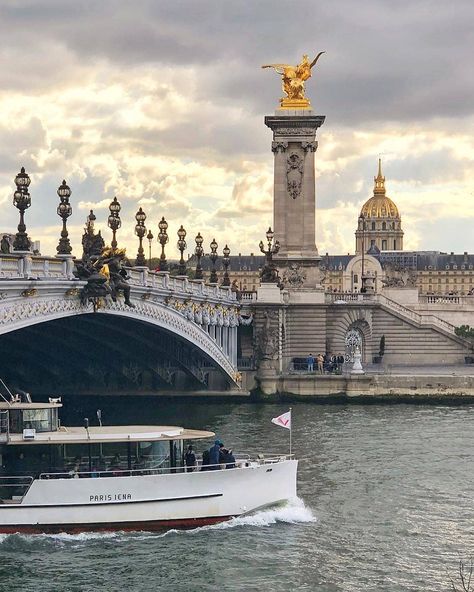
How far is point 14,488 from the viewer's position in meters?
40.0

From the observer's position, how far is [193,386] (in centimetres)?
7938

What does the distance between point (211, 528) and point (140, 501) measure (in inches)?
82.7

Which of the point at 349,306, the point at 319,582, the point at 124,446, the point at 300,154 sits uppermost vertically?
the point at 300,154

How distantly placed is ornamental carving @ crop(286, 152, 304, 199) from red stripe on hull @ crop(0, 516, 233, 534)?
185ft

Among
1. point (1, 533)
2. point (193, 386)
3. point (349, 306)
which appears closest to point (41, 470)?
point (1, 533)

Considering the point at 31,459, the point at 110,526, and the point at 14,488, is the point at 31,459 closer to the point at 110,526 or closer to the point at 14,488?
the point at 14,488

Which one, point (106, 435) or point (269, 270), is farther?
point (269, 270)

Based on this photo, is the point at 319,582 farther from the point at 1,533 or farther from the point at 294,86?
the point at 294,86

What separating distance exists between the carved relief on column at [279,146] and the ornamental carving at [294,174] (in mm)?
640

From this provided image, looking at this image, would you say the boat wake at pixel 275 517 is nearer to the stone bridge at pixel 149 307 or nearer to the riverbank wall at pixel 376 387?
the stone bridge at pixel 149 307

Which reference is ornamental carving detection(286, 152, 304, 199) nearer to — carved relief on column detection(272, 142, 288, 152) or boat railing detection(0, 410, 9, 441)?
carved relief on column detection(272, 142, 288, 152)

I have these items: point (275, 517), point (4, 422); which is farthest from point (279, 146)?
point (4, 422)

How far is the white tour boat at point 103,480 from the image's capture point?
130 feet

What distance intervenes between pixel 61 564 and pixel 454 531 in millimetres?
10887
